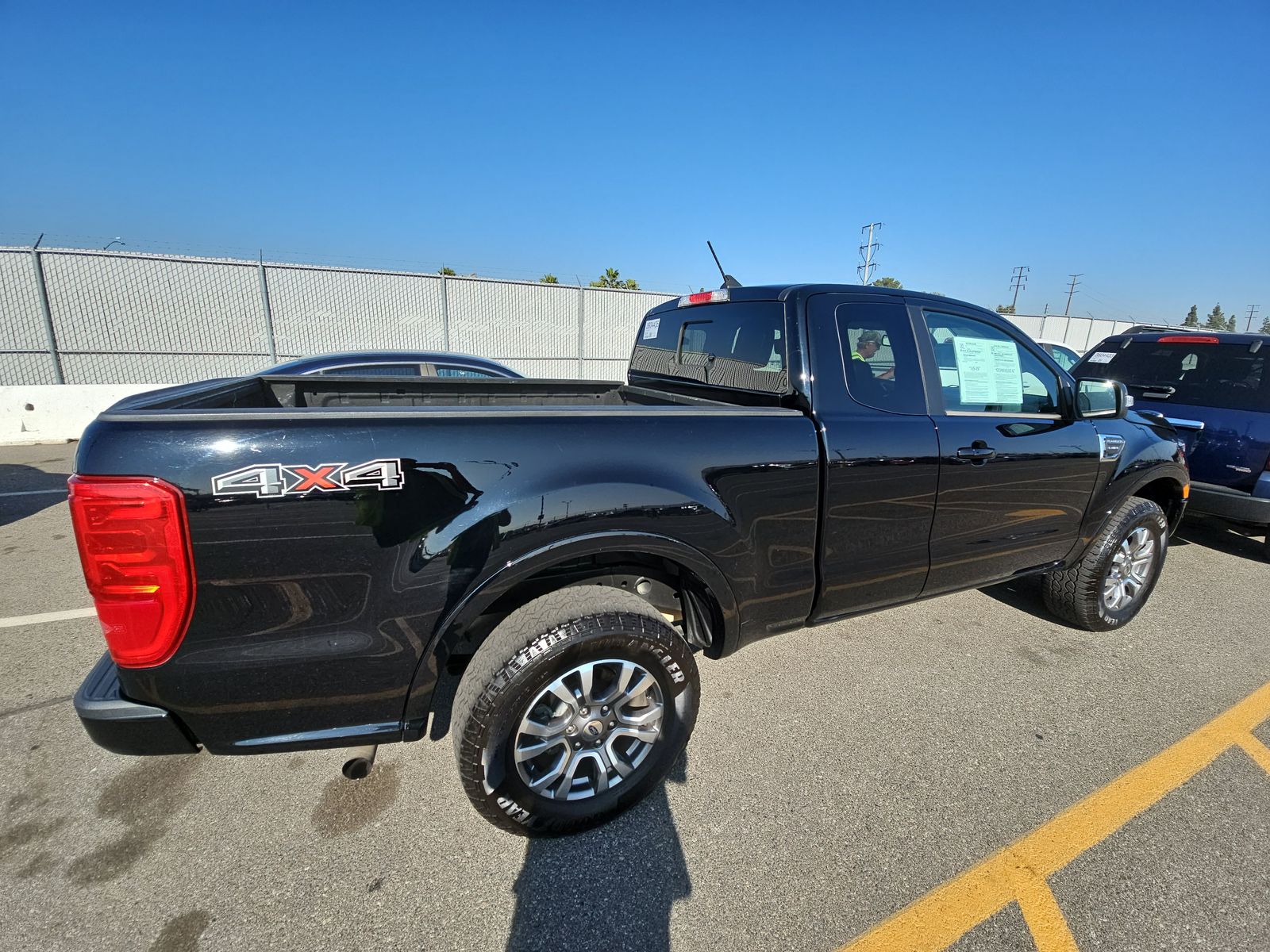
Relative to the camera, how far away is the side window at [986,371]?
281 cm

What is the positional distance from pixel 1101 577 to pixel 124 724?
14.8ft

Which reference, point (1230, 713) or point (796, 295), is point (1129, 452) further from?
point (796, 295)

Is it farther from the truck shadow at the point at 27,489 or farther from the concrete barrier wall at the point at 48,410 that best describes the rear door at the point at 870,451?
the concrete barrier wall at the point at 48,410

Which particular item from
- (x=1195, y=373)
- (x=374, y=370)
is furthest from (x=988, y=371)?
(x=374, y=370)

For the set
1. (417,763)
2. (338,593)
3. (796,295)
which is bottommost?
(417,763)

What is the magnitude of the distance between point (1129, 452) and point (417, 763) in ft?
13.3

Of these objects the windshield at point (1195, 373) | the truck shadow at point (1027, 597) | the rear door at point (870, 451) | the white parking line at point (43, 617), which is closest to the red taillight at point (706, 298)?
the rear door at point (870, 451)

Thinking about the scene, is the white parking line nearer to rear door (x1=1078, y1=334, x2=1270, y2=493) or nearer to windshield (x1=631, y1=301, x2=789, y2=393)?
windshield (x1=631, y1=301, x2=789, y2=393)

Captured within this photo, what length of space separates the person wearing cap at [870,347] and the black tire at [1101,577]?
1917mm

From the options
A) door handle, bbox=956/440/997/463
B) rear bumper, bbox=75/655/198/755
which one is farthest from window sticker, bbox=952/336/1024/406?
rear bumper, bbox=75/655/198/755

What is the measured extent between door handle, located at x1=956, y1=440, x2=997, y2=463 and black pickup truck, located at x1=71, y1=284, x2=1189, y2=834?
2 centimetres

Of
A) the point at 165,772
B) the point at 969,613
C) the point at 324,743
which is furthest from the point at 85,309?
the point at 969,613

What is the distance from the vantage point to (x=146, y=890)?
180 centimetres

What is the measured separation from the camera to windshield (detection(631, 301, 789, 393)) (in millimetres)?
2588
